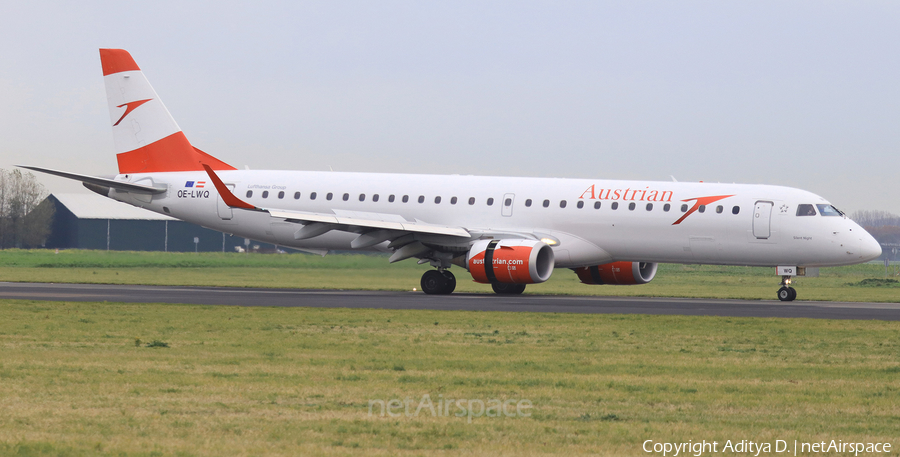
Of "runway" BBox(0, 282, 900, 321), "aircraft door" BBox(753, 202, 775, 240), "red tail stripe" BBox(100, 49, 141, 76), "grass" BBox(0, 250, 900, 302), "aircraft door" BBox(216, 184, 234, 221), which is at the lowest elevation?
"runway" BBox(0, 282, 900, 321)

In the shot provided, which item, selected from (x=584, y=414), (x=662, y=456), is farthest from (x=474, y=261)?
(x=662, y=456)

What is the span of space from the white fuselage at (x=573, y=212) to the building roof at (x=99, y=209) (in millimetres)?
49135

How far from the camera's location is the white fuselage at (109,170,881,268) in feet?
90.7

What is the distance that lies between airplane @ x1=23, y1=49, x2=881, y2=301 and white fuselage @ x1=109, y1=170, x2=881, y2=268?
3cm

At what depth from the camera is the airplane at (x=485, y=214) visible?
2772 cm

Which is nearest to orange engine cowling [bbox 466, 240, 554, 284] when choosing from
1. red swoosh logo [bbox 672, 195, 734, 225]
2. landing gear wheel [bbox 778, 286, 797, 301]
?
red swoosh logo [bbox 672, 195, 734, 225]

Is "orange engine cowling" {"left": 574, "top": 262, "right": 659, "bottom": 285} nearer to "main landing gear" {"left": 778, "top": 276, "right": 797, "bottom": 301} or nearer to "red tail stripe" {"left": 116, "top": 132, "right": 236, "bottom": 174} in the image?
"main landing gear" {"left": 778, "top": 276, "right": 797, "bottom": 301}

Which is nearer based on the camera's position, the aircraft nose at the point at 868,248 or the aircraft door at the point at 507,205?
the aircraft nose at the point at 868,248

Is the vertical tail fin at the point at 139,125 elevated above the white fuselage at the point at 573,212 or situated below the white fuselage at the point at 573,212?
above

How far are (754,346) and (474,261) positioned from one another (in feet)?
43.2

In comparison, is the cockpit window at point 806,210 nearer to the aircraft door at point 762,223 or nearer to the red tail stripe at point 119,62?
the aircraft door at point 762,223

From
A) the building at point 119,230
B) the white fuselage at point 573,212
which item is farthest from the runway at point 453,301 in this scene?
the building at point 119,230

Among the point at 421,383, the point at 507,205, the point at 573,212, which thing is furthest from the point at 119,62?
the point at 421,383

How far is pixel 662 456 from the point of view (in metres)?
7.84
